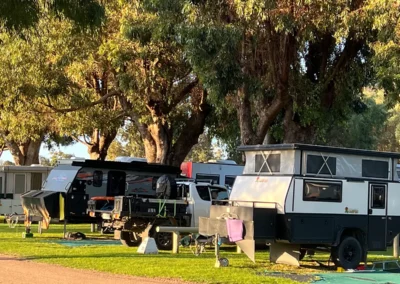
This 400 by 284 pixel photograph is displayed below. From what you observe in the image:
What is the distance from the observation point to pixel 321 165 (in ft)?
45.3

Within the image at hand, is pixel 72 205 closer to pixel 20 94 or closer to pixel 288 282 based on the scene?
pixel 20 94

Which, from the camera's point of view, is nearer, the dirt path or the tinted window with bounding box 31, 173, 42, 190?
the dirt path

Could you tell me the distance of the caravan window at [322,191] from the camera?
13.6 m

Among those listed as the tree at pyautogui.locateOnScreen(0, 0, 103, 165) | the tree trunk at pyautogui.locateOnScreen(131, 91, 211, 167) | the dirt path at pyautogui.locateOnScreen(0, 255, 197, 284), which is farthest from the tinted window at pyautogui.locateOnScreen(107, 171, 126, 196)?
the dirt path at pyautogui.locateOnScreen(0, 255, 197, 284)

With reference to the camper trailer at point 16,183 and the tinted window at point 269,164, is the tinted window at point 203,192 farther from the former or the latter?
the camper trailer at point 16,183

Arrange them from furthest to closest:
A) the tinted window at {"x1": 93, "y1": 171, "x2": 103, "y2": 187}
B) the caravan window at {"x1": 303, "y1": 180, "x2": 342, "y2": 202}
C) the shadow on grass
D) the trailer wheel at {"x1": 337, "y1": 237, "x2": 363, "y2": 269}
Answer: the tinted window at {"x1": 93, "y1": 171, "x2": 103, "y2": 187}
the shadow on grass
the trailer wheel at {"x1": 337, "y1": 237, "x2": 363, "y2": 269}
the caravan window at {"x1": 303, "y1": 180, "x2": 342, "y2": 202}

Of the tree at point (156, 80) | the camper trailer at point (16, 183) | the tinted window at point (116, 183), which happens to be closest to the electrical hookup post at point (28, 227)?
the tinted window at point (116, 183)

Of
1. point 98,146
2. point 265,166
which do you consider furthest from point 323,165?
point 98,146

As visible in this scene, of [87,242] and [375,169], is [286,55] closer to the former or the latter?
[375,169]

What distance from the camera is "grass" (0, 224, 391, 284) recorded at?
12.0 meters

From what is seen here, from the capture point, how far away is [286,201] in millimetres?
13320

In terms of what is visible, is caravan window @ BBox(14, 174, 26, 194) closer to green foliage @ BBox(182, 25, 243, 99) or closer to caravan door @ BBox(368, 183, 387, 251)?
green foliage @ BBox(182, 25, 243, 99)

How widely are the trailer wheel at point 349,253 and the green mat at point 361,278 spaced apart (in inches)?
34.2

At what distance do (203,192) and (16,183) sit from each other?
11669mm
